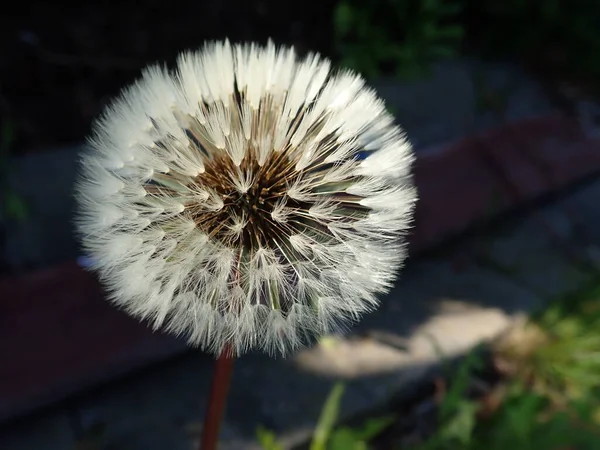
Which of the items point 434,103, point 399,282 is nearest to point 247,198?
point 399,282

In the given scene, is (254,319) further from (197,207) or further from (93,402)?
(93,402)

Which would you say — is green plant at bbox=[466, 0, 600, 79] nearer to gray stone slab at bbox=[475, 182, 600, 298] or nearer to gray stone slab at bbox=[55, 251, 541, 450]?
gray stone slab at bbox=[475, 182, 600, 298]

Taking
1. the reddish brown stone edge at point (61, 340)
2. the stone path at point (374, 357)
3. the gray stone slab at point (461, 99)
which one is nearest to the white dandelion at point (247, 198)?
the reddish brown stone edge at point (61, 340)

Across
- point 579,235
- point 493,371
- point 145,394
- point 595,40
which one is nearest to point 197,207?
point 145,394

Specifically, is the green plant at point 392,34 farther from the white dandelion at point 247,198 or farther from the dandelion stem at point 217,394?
the dandelion stem at point 217,394

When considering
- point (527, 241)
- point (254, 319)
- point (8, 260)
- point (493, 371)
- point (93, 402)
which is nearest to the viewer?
point (254, 319)

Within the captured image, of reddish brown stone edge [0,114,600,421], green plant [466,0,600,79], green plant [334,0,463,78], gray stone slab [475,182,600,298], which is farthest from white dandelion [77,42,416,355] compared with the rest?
green plant [466,0,600,79]
